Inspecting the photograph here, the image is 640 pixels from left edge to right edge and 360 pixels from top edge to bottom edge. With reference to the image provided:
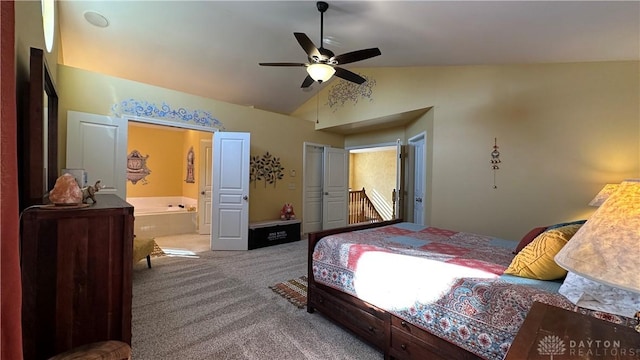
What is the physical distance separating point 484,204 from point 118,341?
13.1 feet

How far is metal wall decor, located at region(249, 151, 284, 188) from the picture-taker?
4.96 m

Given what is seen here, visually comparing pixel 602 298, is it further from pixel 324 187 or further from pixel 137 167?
pixel 137 167

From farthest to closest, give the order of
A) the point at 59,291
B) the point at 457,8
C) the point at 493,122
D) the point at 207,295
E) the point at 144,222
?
the point at 144,222 < the point at 493,122 < the point at 207,295 < the point at 457,8 < the point at 59,291

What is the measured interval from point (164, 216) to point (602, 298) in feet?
20.4

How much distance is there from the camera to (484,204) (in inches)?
143

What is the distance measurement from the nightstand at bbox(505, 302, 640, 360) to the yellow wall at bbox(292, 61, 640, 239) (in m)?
2.88

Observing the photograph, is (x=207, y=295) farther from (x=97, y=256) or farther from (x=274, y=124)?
(x=274, y=124)

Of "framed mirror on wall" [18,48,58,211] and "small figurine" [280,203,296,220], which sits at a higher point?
"framed mirror on wall" [18,48,58,211]

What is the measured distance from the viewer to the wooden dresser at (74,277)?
118cm

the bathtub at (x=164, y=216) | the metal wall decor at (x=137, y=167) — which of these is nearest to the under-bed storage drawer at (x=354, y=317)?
the bathtub at (x=164, y=216)

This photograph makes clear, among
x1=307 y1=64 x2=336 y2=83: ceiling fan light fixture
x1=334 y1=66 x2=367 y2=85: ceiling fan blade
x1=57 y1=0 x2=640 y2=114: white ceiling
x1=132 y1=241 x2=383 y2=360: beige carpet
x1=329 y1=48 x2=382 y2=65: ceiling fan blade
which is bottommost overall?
x1=132 y1=241 x2=383 y2=360: beige carpet

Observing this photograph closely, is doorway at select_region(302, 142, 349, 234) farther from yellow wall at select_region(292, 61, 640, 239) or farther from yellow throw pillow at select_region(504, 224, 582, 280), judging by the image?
yellow throw pillow at select_region(504, 224, 582, 280)

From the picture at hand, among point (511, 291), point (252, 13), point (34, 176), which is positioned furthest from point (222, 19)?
point (511, 291)

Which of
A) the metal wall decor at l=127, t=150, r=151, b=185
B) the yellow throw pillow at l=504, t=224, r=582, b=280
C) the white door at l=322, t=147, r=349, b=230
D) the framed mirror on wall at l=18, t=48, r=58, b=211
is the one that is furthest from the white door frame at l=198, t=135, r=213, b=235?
the yellow throw pillow at l=504, t=224, r=582, b=280
